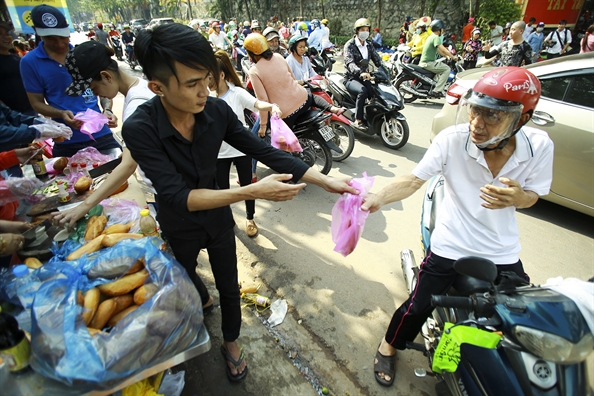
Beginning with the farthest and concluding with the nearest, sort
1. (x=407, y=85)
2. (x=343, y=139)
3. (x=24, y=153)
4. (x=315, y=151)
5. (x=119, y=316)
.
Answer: (x=407, y=85)
(x=343, y=139)
(x=315, y=151)
(x=24, y=153)
(x=119, y=316)

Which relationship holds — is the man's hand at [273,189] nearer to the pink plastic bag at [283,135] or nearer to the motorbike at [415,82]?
the pink plastic bag at [283,135]

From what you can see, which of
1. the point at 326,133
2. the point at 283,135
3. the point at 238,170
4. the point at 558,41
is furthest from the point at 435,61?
the point at 238,170

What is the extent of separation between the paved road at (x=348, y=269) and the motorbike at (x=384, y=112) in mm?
1103

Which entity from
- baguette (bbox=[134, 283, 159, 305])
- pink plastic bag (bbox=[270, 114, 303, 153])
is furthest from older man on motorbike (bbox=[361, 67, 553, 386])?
pink plastic bag (bbox=[270, 114, 303, 153])

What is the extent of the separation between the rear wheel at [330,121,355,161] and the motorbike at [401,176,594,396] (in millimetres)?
3510

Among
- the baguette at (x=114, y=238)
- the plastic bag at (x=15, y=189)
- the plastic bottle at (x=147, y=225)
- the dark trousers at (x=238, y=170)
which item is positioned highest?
the plastic bag at (x=15, y=189)

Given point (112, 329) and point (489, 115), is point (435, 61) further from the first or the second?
point (112, 329)

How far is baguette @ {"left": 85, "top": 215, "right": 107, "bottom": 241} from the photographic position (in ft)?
6.17

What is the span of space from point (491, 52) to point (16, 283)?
1034 cm

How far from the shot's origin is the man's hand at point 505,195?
152cm

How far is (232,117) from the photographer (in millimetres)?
1720

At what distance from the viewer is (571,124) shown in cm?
332

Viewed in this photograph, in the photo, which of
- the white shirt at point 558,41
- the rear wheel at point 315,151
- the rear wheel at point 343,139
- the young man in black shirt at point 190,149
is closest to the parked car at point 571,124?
the rear wheel at point 343,139

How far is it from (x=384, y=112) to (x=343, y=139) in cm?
90
